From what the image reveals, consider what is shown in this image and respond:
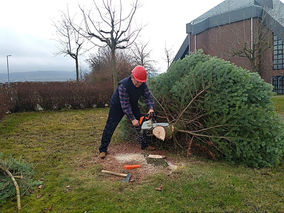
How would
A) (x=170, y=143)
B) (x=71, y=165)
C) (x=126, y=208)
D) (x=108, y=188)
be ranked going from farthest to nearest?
(x=170, y=143)
(x=71, y=165)
(x=108, y=188)
(x=126, y=208)

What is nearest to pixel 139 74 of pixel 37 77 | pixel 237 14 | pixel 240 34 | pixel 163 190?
pixel 163 190

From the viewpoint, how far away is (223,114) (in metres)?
3.83

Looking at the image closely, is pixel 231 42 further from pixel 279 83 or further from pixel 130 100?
pixel 130 100

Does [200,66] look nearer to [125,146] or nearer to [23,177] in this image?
[125,146]

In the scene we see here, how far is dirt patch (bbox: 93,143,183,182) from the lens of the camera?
3457mm

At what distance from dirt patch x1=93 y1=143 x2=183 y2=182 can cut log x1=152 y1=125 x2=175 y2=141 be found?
41cm

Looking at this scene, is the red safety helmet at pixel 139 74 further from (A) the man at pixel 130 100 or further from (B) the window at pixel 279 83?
(B) the window at pixel 279 83

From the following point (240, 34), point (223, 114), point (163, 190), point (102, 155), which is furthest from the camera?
point (240, 34)

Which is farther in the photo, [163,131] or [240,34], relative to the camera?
[240,34]

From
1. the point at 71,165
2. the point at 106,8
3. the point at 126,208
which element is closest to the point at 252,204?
the point at 126,208

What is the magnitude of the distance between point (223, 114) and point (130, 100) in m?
1.65

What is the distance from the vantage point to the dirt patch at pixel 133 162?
3.46 metres

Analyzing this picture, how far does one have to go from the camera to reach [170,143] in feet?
15.0

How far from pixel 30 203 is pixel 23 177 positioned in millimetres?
500
